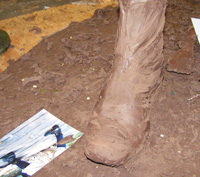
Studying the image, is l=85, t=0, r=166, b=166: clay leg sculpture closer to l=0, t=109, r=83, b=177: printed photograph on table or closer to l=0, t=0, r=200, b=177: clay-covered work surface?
l=0, t=0, r=200, b=177: clay-covered work surface

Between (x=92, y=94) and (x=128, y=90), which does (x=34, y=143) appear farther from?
(x=128, y=90)

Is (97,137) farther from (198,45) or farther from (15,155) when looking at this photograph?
(198,45)

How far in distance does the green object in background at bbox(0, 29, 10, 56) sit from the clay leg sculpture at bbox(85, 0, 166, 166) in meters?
1.00

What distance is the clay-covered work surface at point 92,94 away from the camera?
44.6 inches

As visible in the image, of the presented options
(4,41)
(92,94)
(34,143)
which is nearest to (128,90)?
(92,94)

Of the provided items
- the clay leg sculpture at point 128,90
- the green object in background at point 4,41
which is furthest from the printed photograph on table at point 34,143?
the green object in background at point 4,41

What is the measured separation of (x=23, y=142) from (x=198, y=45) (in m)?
1.28

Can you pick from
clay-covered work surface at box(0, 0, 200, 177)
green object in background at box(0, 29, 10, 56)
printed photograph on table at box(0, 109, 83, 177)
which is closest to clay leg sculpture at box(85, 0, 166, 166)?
clay-covered work surface at box(0, 0, 200, 177)

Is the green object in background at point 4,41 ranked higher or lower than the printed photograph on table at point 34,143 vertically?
higher

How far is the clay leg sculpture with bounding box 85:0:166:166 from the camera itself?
1.04m

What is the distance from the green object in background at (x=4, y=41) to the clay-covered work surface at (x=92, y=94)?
16cm

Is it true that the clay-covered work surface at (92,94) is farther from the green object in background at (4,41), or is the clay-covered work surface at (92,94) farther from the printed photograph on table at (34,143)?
the green object in background at (4,41)

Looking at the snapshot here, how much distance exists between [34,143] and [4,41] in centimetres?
91

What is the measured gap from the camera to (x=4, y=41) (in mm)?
1833
